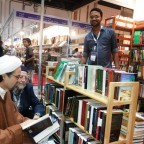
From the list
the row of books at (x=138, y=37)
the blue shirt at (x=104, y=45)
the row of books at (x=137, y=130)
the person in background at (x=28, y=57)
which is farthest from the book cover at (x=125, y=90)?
the person in background at (x=28, y=57)

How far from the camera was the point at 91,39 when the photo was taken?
106 inches

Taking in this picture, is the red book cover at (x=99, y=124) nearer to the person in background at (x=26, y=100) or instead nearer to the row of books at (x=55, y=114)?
the person in background at (x=26, y=100)

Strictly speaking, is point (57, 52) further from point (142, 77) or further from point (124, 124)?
point (124, 124)

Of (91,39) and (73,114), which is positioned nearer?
(73,114)

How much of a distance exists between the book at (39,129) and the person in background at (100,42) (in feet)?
4.20

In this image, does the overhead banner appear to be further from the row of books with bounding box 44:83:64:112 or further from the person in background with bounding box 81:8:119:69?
the person in background with bounding box 81:8:119:69

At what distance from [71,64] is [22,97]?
81cm

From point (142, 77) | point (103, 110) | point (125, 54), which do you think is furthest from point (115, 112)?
point (125, 54)

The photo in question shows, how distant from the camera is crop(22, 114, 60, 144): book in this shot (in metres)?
1.55

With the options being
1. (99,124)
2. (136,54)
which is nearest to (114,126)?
(99,124)

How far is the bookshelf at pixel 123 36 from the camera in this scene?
487cm

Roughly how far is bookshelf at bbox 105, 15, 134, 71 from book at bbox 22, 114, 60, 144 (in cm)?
371

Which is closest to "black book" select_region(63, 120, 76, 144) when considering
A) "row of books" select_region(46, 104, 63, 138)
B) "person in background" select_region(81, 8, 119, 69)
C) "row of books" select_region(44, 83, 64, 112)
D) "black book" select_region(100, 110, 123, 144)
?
"row of books" select_region(46, 104, 63, 138)

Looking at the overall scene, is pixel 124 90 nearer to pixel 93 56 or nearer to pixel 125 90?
pixel 125 90
